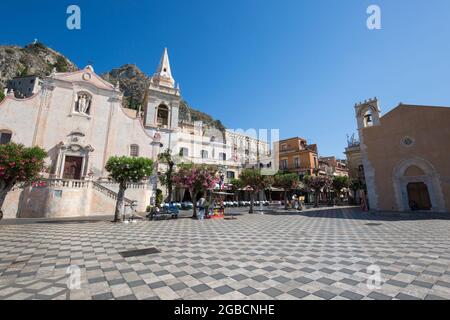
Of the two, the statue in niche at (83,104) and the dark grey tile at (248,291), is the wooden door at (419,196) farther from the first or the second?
the statue in niche at (83,104)

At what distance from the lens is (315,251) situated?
653 cm

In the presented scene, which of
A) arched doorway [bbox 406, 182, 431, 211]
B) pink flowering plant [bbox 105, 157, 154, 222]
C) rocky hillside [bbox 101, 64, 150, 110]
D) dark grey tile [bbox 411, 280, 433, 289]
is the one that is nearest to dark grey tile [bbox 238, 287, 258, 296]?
dark grey tile [bbox 411, 280, 433, 289]

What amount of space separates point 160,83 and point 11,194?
24512 mm

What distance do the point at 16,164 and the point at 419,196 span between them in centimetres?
3203

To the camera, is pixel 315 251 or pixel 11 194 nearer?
pixel 315 251

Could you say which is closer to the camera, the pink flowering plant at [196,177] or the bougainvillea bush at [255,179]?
the pink flowering plant at [196,177]

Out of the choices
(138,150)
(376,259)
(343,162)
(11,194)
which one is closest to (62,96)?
(138,150)

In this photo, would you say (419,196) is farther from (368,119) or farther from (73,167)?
(73,167)

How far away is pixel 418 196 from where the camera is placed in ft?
65.6

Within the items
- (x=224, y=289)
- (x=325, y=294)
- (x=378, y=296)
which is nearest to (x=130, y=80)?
(x=224, y=289)

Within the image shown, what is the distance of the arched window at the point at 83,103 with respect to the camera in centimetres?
2298

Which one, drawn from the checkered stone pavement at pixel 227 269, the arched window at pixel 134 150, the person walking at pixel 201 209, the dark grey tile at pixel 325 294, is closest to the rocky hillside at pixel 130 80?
the arched window at pixel 134 150

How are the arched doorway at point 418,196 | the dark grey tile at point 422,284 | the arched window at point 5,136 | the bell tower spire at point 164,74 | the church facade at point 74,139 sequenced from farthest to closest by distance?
the bell tower spire at point 164,74 → the arched doorway at point 418,196 → the arched window at point 5,136 → the church facade at point 74,139 → the dark grey tile at point 422,284
